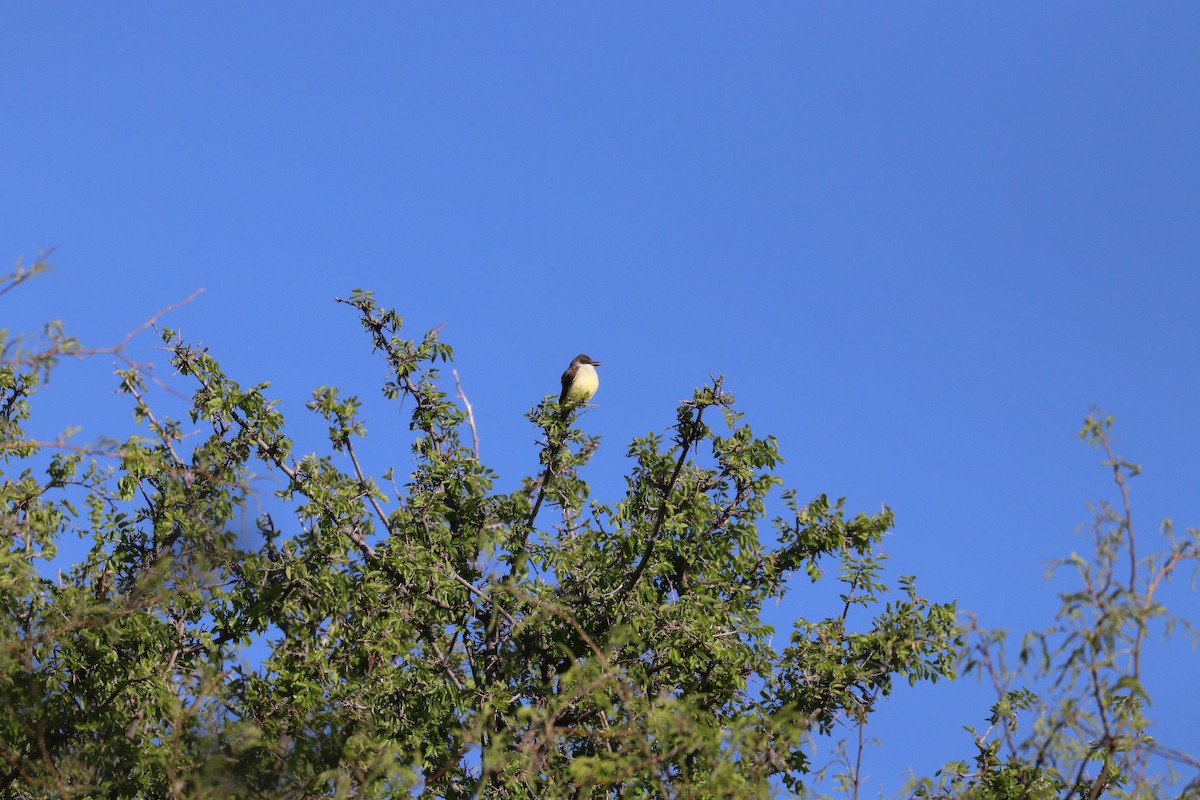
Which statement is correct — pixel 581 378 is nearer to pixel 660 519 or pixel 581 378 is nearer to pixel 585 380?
pixel 585 380

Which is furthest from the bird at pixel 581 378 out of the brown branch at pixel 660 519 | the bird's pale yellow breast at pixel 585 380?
the brown branch at pixel 660 519

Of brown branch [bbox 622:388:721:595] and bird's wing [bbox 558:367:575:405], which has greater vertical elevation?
bird's wing [bbox 558:367:575:405]

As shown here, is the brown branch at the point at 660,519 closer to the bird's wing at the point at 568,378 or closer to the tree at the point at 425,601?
the tree at the point at 425,601

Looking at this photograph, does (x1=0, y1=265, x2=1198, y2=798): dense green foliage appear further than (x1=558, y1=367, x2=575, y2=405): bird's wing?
No

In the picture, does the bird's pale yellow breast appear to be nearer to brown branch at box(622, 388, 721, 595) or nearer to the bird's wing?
the bird's wing

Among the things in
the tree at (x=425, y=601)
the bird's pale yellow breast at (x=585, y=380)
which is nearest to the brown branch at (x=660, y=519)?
the tree at (x=425, y=601)

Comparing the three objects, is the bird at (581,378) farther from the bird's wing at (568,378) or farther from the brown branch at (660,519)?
the brown branch at (660,519)

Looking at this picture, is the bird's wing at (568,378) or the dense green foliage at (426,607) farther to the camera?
the bird's wing at (568,378)

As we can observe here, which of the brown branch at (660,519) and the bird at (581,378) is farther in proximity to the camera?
the bird at (581,378)

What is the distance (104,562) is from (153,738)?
1507mm

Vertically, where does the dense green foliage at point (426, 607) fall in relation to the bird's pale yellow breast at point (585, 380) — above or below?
below

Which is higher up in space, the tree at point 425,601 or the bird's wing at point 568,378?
the bird's wing at point 568,378

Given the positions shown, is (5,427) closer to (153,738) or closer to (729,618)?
(153,738)

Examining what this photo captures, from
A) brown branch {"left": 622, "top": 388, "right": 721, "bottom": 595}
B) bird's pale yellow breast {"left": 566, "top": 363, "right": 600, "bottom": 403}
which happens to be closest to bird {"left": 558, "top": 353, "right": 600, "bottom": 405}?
bird's pale yellow breast {"left": 566, "top": 363, "right": 600, "bottom": 403}
